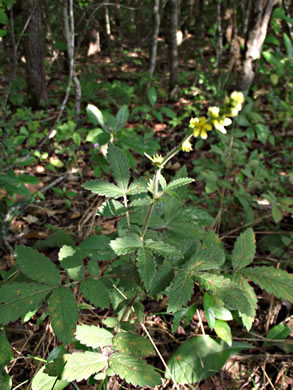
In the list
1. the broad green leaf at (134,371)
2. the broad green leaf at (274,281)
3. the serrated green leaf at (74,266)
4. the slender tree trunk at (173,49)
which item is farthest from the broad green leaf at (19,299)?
the slender tree trunk at (173,49)

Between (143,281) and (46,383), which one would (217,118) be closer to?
(143,281)

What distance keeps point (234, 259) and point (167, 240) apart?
31 centimetres

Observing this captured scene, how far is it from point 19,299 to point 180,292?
58cm

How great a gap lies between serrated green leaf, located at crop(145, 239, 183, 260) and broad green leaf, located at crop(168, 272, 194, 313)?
11 cm

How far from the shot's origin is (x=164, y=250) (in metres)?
0.98

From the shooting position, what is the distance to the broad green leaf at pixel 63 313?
3.26ft

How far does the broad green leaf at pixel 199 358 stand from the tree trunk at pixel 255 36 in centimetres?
306

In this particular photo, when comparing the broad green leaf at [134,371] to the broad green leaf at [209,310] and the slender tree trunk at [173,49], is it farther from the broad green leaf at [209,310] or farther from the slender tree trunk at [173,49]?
the slender tree trunk at [173,49]

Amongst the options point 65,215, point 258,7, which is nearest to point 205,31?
point 258,7

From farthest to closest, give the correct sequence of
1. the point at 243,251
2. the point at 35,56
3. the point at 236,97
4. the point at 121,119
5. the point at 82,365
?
the point at 35,56, the point at 121,119, the point at 243,251, the point at 82,365, the point at 236,97

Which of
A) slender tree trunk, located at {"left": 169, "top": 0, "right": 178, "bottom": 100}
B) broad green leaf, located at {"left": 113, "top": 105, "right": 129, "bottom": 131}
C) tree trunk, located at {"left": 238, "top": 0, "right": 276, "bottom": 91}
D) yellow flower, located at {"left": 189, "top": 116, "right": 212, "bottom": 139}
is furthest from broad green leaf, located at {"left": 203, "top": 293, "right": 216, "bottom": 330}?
slender tree trunk, located at {"left": 169, "top": 0, "right": 178, "bottom": 100}

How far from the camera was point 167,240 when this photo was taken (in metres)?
1.32

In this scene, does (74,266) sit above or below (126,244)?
below

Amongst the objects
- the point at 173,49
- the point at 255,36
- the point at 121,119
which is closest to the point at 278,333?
the point at 121,119
